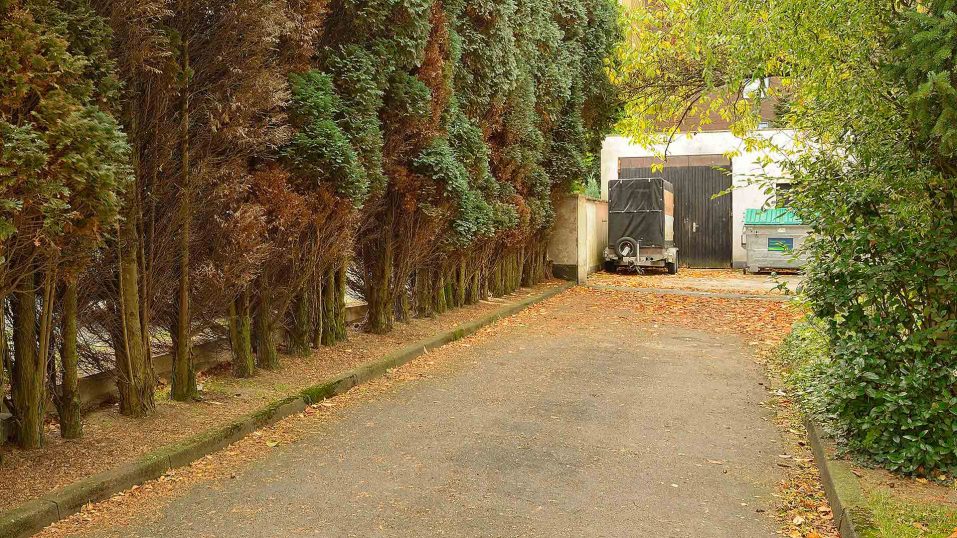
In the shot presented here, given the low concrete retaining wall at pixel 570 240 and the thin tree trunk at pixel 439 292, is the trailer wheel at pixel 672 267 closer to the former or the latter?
the low concrete retaining wall at pixel 570 240

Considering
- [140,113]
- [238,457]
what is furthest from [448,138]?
[238,457]

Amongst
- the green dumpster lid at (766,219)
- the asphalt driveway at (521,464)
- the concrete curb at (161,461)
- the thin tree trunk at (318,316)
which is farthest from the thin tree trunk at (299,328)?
the green dumpster lid at (766,219)

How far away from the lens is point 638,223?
24.8 meters

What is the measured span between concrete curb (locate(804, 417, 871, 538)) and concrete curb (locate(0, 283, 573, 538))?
4221 mm

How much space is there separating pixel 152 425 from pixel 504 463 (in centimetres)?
271

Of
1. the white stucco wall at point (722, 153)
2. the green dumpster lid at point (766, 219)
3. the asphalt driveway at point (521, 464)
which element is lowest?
the asphalt driveway at point (521, 464)

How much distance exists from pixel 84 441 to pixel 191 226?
6.63 feet

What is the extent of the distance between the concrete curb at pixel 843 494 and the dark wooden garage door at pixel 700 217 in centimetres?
2332

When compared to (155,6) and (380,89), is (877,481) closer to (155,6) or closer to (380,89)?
(155,6)

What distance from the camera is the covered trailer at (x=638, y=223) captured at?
24.7 metres

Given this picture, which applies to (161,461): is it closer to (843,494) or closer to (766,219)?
(843,494)

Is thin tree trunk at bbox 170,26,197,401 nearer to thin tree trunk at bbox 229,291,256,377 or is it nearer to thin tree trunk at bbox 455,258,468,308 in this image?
thin tree trunk at bbox 229,291,256,377

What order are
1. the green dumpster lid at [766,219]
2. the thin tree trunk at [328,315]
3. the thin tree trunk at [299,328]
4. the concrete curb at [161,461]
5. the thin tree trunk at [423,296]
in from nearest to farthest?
the concrete curb at [161,461] < the thin tree trunk at [299,328] < the thin tree trunk at [328,315] < the thin tree trunk at [423,296] < the green dumpster lid at [766,219]

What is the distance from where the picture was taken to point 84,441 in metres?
5.45
